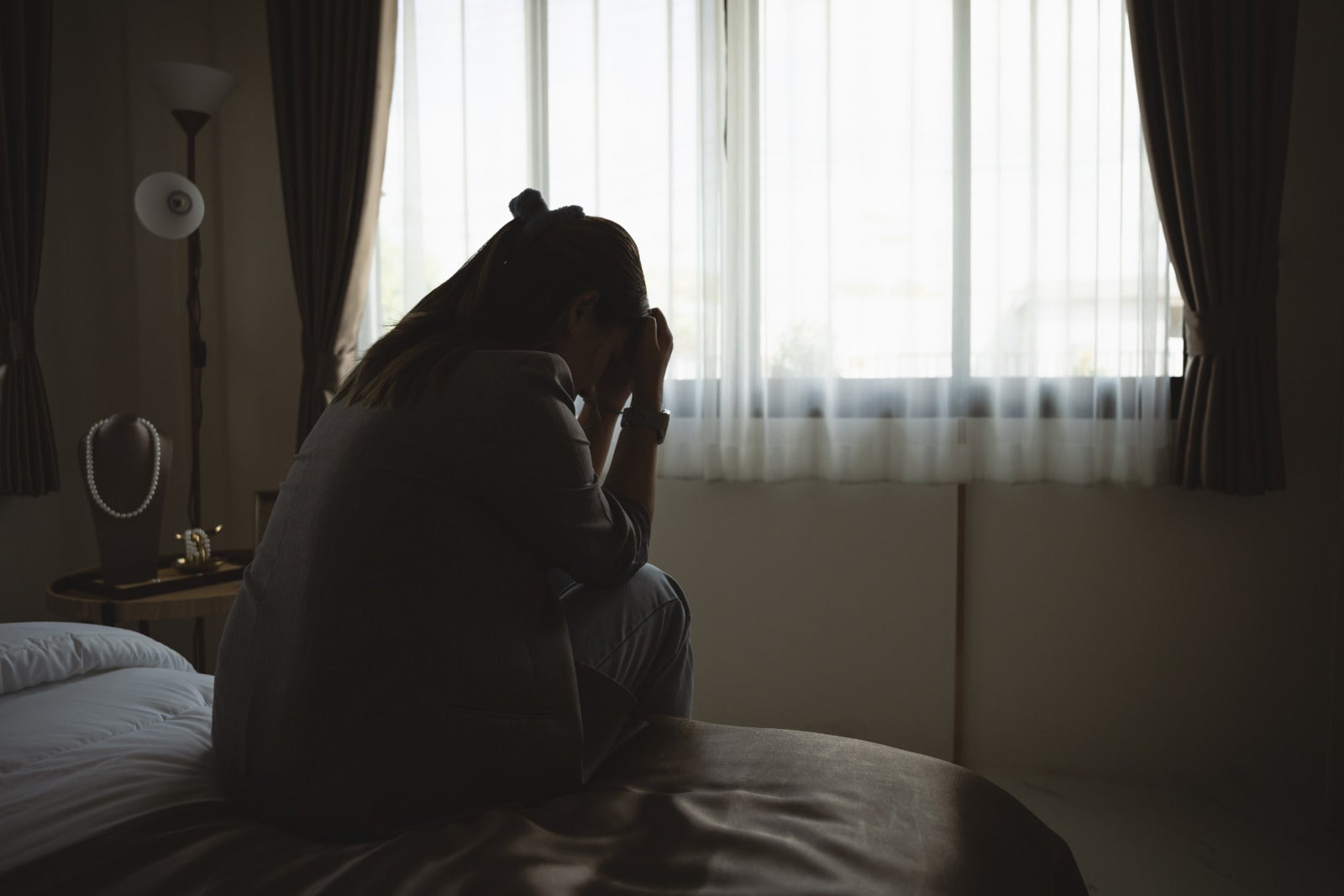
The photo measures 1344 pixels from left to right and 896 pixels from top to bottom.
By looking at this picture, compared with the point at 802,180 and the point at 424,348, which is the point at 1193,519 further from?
the point at 424,348

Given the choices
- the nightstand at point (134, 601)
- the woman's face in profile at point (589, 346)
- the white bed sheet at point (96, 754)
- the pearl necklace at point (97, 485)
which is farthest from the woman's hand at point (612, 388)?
the pearl necklace at point (97, 485)

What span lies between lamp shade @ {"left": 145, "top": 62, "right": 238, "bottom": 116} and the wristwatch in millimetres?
1744

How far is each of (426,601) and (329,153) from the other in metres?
2.03

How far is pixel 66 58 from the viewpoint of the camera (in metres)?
2.64

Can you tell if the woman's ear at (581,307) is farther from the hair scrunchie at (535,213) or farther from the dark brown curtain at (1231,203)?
the dark brown curtain at (1231,203)

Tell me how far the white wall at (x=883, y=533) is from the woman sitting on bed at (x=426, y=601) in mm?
1306

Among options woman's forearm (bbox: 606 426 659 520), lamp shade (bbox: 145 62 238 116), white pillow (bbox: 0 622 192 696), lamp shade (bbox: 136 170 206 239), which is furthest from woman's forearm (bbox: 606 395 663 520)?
lamp shade (bbox: 145 62 238 116)

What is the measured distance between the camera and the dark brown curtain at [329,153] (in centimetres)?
249

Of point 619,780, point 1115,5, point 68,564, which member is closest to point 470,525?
point 619,780

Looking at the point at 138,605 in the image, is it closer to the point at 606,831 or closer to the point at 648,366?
the point at 648,366

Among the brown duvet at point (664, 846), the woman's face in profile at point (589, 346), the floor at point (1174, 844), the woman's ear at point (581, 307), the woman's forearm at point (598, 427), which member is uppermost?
the woman's ear at point (581, 307)

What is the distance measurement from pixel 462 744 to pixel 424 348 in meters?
0.41

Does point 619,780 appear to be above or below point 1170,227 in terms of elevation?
below

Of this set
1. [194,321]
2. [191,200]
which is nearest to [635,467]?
[191,200]
